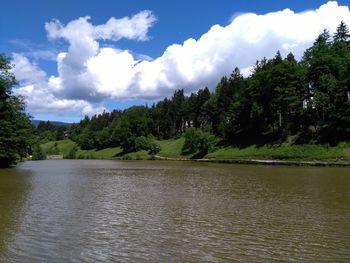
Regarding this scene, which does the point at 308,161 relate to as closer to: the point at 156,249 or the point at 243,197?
the point at 243,197

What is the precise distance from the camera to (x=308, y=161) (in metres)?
75.1

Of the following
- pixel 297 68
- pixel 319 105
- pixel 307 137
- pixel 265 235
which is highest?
pixel 297 68

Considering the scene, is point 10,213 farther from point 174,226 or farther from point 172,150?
point 172,150

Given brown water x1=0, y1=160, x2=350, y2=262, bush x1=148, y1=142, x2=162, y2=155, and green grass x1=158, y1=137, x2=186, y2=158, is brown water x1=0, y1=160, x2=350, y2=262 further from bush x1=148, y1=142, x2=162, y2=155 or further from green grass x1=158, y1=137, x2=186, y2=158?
bush x1=148, y1=142, x2=162, y2=155

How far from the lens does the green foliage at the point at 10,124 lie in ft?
201

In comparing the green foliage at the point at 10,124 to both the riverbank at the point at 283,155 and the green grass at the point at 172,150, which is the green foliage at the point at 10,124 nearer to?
the riverbank at the point at 283,155

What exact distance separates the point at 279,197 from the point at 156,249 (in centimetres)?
1669

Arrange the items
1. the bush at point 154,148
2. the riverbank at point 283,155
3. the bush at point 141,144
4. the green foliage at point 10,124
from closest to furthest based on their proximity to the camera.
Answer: the green foliage at point 10,124 → the riverbank at point 283,155 → the bush at point 154,148 → the bush at point 141,144

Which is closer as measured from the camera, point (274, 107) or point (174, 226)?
point (174, 226)

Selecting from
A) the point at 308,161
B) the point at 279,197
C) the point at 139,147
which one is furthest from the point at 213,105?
the point at 279,197

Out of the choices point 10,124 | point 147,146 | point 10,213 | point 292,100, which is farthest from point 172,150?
point 10,213

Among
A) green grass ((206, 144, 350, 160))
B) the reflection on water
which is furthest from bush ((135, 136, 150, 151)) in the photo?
the reflection on water

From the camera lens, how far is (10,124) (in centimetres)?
6203

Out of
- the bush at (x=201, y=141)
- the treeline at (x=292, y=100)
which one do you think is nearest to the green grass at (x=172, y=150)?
the bush at (x=201, y=141)
